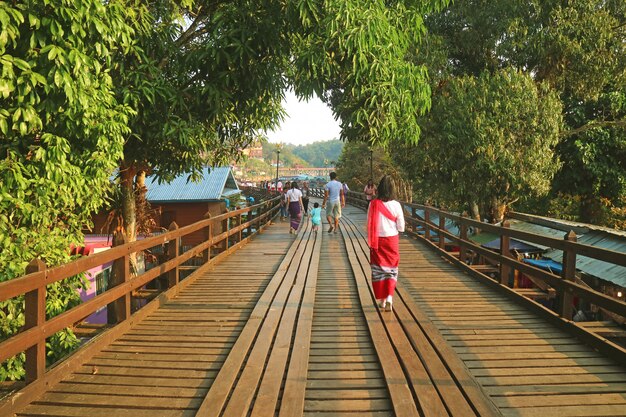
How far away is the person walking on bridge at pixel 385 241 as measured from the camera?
5.53 metres

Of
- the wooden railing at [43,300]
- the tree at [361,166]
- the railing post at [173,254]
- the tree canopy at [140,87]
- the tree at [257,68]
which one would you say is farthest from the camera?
the tree at [361,166]

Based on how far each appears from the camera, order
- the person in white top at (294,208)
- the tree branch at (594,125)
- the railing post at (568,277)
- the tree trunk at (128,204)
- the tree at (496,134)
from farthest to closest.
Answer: the tree branch at (594,125)
the person in white top at (294,208)
the tree at (496,134)
the tree trunk at (128,204)
the railing post at (568,277)

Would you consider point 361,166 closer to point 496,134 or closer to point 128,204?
point 496,134

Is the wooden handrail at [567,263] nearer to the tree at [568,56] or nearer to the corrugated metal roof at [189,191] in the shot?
the tree at [568,56]

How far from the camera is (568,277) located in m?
5.10

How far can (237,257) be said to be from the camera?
979 cm

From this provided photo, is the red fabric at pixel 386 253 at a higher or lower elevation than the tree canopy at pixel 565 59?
lower

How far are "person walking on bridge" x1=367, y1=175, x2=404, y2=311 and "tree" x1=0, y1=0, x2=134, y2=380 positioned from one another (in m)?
3.28

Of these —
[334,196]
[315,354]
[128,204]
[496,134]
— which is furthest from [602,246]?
[128,204]

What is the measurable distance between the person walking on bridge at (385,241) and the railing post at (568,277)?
184 cm

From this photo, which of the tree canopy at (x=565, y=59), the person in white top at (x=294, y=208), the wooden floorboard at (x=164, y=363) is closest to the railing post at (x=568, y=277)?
the wooden floorboard at (x=164, y=363)

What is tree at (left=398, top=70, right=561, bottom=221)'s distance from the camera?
13.5 meters

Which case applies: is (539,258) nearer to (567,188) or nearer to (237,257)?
(567,188)

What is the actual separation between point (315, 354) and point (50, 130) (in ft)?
12.5
